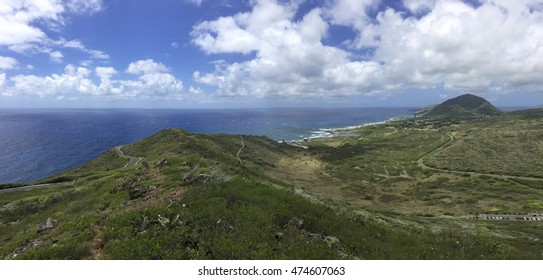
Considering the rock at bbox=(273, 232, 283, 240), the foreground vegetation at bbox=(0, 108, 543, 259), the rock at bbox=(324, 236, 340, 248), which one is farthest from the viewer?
the rock at bbox=(324, 236, 340, 248)

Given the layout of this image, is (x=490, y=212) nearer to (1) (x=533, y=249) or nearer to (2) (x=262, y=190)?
(1) (x=533, y=249)

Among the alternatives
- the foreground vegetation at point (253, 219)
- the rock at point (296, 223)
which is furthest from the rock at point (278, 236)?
the rock at point (296, 223)

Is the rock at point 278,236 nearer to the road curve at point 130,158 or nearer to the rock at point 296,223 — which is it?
the rock at point 296,223

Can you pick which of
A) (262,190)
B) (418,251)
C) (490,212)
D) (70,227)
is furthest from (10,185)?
(490,212)

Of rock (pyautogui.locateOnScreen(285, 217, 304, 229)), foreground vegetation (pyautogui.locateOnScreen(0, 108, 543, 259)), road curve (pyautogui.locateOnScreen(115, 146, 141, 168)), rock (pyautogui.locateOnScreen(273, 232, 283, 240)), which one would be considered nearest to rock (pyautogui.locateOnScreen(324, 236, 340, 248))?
foreground vegetation (pyautogui.locateOnScreen(0, 108, 543, 259))

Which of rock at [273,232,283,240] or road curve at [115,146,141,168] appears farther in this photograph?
road curve at [115,146,141,168]

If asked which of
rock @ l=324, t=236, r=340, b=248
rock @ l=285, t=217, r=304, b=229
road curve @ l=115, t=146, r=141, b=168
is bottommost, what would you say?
road curve @ l=115, t=146, r=141, b=168

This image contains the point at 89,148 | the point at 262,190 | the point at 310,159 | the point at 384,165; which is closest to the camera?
the point at 262,190

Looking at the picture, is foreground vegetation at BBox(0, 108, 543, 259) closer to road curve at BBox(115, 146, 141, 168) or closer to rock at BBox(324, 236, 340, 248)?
rock at BBox(324, 236, 340, 248)

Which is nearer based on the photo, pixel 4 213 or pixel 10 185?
pixel 4 213

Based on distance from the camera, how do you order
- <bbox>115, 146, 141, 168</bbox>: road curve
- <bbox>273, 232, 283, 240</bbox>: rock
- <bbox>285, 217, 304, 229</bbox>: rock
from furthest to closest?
<bbox>115, 146, 141, 168</bbox>: road curve
<bbox>285, 217, 304, 229</bbox>: rock
<bbox>273, 232, 283, 240</bbox>: rock

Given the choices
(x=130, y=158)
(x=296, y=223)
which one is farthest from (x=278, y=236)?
(x=130, y=158)
